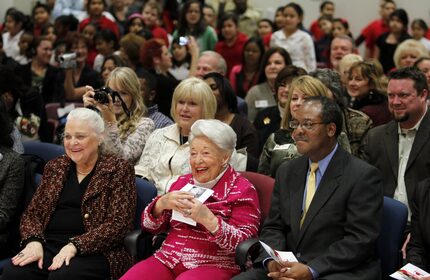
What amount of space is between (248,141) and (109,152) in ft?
3.80

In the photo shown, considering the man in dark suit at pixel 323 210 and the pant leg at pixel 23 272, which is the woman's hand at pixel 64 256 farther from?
the man in dark suit at pixel 323 210

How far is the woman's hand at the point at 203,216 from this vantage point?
3.83m

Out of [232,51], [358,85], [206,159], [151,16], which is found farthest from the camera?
[151,16]

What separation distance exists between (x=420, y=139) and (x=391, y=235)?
99cm

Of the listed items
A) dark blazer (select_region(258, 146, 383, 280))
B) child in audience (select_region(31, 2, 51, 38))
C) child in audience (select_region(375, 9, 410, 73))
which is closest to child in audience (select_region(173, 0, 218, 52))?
child in audience (select_region(375, 9, 410, 73))

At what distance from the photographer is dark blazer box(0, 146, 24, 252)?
4543 mm

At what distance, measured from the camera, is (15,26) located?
1027 cm

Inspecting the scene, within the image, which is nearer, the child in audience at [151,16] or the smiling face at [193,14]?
the smiling face at [193,14]

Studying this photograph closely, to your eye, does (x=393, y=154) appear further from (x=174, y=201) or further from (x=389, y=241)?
(x=174, y=201)

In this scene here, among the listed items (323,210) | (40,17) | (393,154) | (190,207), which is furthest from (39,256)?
(40,17)

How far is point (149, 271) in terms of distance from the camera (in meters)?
3.99

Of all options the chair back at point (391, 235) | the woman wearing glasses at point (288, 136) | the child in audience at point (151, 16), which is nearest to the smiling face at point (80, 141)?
the woman wearing glasses at point (288, 136)

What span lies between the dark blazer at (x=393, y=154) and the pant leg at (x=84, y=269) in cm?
177

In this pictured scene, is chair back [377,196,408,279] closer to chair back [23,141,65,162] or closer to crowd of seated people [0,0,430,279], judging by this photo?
crowd of seated people [0,0,430,279]
